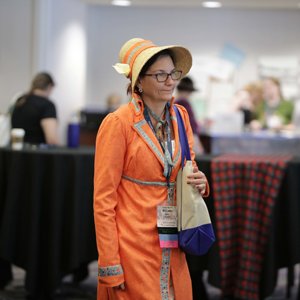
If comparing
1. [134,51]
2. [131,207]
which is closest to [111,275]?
[131,207]

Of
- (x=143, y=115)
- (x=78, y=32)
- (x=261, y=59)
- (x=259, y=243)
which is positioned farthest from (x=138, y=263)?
(x=261, y=59)

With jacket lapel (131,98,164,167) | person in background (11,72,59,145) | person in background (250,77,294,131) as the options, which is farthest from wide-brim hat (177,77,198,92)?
person in background (250,77,294,131)

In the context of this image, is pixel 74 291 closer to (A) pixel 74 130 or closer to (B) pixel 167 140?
(B) pixel 167 140

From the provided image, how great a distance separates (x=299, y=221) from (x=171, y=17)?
8.77m

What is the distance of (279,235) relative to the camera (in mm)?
4141

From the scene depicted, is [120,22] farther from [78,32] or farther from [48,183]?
[48,183]

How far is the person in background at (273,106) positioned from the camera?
1196cm

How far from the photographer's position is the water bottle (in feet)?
26.4

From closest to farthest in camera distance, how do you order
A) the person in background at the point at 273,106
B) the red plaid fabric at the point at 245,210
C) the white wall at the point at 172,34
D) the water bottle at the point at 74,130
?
the red plaid fabric at the point at 245,210
the water bottle at the point at 74,130
the person in background at the point at 273,106
the white wall at the point at 172,34

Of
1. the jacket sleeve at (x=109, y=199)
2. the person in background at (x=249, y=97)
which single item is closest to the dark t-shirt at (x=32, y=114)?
the jacket sleeve at (x=109, y=199)

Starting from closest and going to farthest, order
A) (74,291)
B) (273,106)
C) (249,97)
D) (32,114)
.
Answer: (74,291)
(32,114)
(273,106)
(249,97)

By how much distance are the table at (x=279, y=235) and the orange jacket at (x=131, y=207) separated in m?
1.80

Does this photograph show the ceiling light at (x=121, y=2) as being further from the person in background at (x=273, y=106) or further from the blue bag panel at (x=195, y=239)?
the blue bag panel at (x=195, y=239)

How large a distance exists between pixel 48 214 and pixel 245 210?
1205 mm
